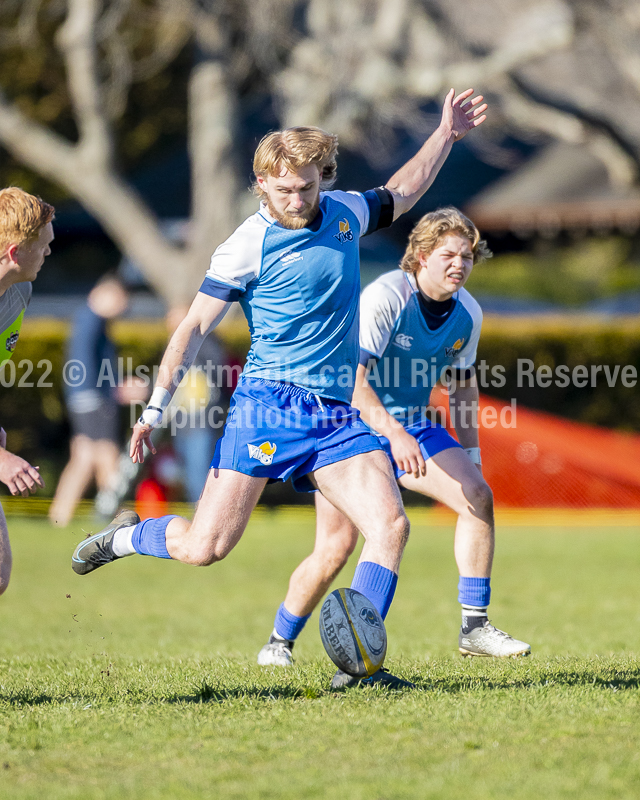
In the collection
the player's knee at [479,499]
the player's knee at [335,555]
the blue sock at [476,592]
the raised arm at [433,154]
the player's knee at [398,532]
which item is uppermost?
the raised arm at [433,154]

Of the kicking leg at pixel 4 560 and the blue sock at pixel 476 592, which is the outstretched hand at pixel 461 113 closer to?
the blue sock at pixel 476 592

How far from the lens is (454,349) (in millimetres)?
5824

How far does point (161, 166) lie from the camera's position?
91.9 feet

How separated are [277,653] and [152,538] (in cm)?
123

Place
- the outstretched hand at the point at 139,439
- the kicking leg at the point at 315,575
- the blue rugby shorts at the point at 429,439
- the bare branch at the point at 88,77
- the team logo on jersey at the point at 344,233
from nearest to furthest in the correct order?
the outstretched hand at the point at 139,439, the team logo on jersey at the point at 344,233, the kicking leg at the point at 315,575, the blue rugby shorts at the point at 429,439, the bare branch at the point at 88,77

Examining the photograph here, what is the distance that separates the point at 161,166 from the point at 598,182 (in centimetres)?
1092

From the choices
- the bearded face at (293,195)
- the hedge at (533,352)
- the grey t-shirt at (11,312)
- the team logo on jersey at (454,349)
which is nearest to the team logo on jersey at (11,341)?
the grey t-shirt at (11,312)

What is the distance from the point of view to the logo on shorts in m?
4.70

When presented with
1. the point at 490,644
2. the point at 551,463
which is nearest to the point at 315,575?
the point at 490,644

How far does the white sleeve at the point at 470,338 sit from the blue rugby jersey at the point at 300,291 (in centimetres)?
111

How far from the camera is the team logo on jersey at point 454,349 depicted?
228 inches

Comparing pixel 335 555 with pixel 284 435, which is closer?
pixel 284 435

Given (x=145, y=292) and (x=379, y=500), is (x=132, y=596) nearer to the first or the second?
(x=379, y=500)

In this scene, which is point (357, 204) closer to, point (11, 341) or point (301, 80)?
point (11, 341)
